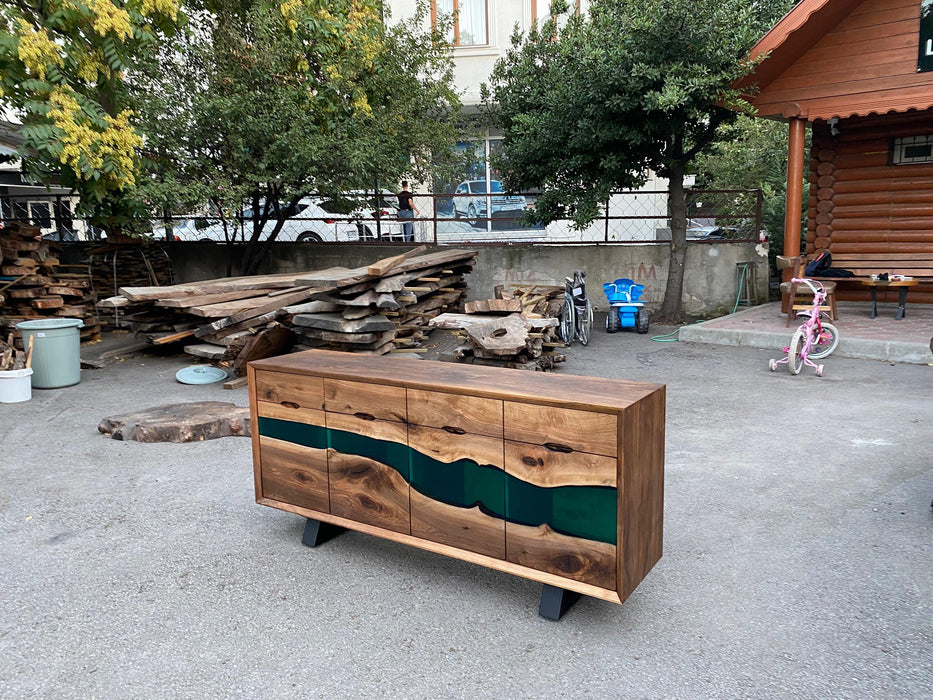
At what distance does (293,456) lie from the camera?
157 inches

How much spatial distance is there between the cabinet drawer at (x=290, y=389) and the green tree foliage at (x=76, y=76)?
6286 millimetres

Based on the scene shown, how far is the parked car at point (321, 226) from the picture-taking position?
14258mm

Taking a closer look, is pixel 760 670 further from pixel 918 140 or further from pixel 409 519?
pixel 918 140

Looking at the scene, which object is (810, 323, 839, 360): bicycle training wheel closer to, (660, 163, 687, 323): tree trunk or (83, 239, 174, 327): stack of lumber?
(660, 163, 687, 323): tree trunk

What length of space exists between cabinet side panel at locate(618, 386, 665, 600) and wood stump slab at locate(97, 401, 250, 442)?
4138 millimetres

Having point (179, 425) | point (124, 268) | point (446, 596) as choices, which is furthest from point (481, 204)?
point (446, 596)

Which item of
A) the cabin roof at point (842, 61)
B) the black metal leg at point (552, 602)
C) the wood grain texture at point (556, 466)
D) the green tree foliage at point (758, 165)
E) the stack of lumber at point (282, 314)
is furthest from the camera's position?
the green tree foliage at point (758, 165)

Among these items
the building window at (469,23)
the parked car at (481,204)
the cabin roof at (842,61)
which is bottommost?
the parked car at (481,204)

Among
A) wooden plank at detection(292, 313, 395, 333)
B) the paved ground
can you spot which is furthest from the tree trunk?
the paved ground

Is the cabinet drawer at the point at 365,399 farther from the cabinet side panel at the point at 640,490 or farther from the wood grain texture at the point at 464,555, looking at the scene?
the cabinet side panel at the point at 640,490

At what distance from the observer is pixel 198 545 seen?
13.5ft

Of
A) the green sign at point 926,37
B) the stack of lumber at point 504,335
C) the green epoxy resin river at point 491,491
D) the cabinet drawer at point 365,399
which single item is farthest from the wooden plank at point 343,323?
the green sign at point 926,37

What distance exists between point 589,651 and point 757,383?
5782 millimetres

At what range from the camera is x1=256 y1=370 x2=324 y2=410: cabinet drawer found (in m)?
3.84
